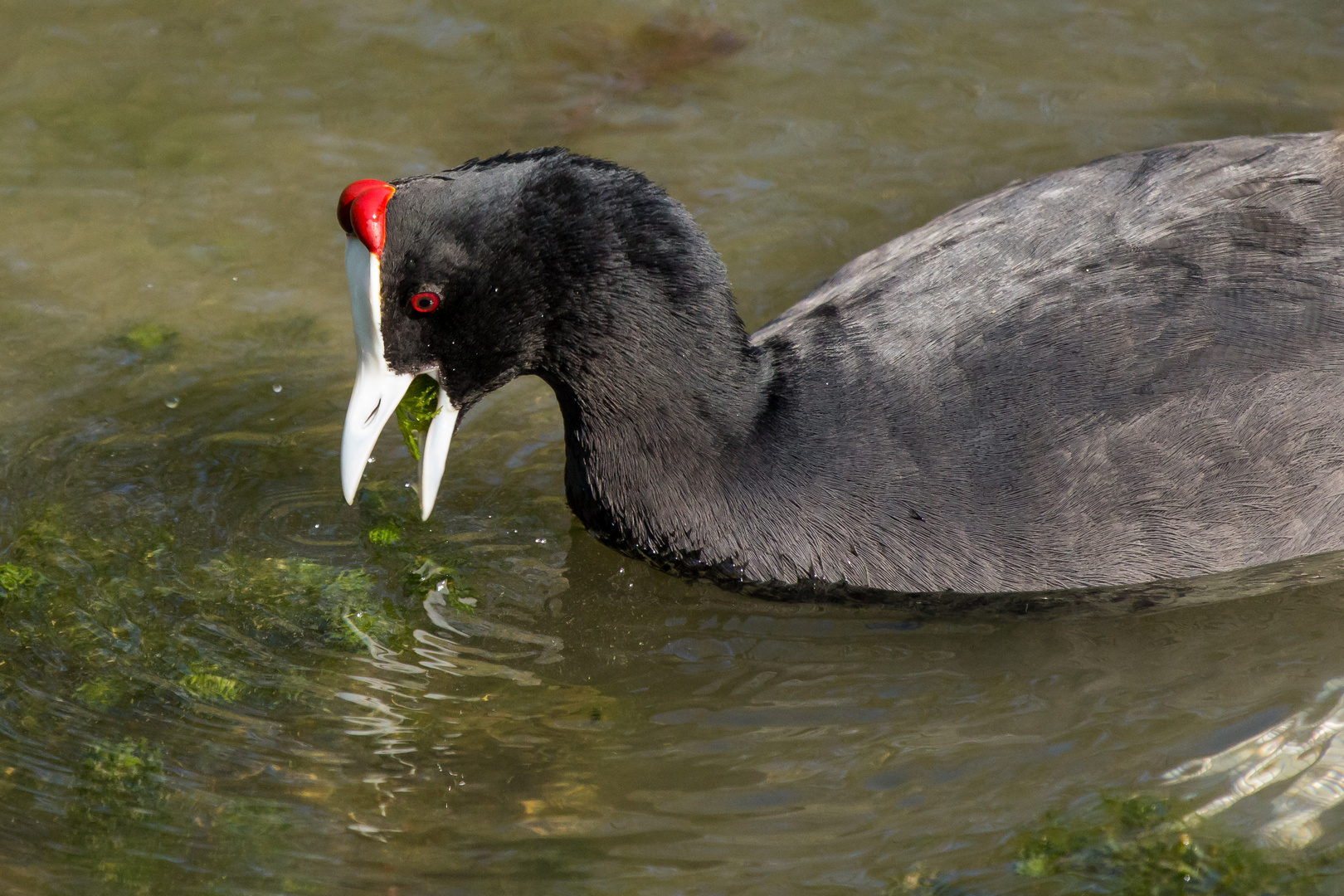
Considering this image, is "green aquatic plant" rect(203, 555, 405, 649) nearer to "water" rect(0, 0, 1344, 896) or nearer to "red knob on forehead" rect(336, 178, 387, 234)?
"water" rect(0, 0, 1344, 896)

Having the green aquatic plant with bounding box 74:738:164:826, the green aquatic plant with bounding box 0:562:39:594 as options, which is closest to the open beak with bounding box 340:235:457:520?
the green aquatic plant with bounding box 74:738:164:826

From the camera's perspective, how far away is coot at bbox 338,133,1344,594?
3273 millimetres

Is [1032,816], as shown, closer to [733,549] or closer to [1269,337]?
[733,549]

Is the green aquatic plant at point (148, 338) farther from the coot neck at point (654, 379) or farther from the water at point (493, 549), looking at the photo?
the coot neck at point (654, 379)

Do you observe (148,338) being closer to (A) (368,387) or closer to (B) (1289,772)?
(A) (368,387)

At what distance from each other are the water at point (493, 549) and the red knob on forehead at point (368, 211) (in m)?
0.96

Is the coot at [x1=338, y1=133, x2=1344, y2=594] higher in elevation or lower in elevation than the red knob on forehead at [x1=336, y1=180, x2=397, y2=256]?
lower

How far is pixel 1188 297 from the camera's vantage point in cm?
338

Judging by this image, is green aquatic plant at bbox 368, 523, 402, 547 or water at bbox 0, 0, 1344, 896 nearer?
water at bbox 0, 0, 1344, 896

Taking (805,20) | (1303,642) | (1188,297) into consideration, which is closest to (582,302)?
(1188,297)

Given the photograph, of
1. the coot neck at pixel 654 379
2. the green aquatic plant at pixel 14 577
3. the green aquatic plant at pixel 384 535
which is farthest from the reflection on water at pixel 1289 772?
the green aquatic plant at pixel 14 577

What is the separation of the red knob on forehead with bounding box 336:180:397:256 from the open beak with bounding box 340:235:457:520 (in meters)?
0.04

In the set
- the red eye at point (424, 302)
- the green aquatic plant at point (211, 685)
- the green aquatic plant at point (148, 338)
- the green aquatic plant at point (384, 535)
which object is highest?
the red eye at point (424, 302)

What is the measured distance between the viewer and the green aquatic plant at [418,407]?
3500 mm
